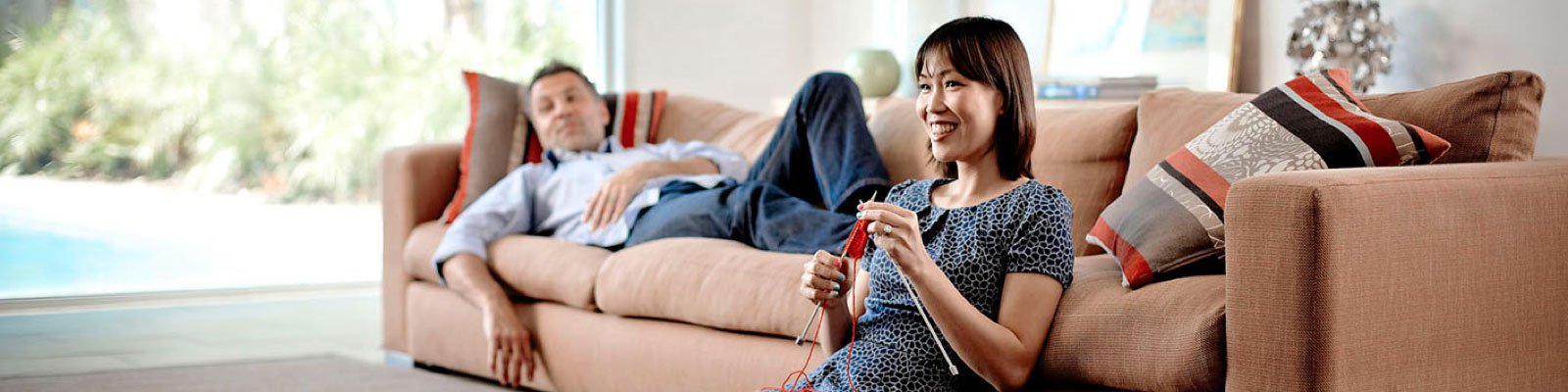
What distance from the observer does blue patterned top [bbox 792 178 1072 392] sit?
5.90 ft

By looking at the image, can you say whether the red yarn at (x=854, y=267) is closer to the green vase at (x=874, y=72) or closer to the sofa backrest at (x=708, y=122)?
the sofa backrest at (x=708, y=122)

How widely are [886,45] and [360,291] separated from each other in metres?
2.13

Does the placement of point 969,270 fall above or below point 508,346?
above

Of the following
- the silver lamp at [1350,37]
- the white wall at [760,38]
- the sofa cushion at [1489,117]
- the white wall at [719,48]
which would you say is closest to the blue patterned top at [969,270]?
the sofa cushion at [1489,117]

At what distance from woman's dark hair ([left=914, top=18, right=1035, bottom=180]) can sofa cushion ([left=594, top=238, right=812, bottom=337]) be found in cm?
62

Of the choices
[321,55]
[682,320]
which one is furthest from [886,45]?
[682,320]

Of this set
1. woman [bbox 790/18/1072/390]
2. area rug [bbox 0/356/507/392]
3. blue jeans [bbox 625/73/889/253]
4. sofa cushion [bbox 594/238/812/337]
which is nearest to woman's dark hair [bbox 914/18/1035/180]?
woman [bbox 790/18/1072/390]

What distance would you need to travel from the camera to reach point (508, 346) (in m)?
3.02

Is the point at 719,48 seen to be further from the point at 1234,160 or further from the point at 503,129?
the point at 1234,160

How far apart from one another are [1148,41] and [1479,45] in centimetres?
112

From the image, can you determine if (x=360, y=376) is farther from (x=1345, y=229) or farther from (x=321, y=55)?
(x=1345, y=229)

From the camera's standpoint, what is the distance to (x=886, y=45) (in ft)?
17.3

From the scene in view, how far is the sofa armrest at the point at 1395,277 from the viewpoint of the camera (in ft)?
5.27

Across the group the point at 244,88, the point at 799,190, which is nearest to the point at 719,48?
the point at 244,88
